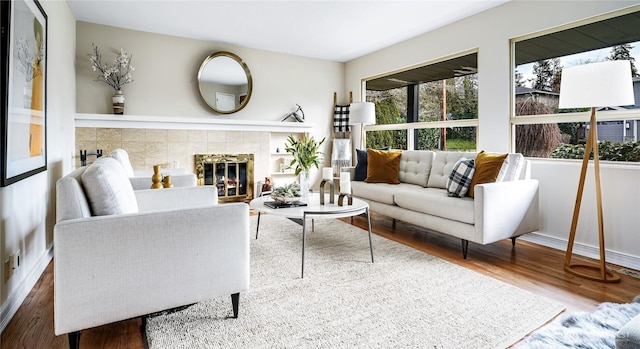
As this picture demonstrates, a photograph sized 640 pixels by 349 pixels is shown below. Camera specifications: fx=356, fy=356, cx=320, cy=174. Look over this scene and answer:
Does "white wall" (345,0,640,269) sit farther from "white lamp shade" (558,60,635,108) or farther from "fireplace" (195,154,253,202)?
"fireplace" (195,154,253,202)

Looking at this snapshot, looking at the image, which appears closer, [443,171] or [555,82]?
[555,82]

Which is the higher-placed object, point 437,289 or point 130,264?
point 130,264

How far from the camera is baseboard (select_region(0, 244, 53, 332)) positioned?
1869 millimetres

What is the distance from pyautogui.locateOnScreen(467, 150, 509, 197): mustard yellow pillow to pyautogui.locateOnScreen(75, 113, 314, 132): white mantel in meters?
3.31

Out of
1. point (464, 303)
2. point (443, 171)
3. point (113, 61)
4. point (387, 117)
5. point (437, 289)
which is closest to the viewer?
point (464, 303)

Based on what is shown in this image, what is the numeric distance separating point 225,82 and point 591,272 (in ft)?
16.2

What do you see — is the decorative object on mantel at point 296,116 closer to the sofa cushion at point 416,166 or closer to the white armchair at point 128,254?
the sofa cushion at point 416,166

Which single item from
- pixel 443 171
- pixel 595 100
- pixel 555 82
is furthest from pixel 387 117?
pixel 595 100

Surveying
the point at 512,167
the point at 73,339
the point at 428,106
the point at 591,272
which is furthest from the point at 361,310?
the point at 428,106

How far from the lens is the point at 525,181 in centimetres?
311

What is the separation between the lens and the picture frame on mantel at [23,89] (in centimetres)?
182

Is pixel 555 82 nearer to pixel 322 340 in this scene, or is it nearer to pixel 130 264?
pixel 322 340

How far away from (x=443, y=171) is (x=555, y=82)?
52.9 inches

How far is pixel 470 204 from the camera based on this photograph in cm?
295
